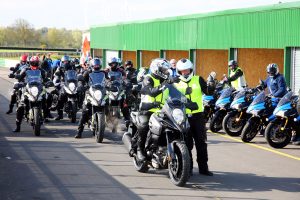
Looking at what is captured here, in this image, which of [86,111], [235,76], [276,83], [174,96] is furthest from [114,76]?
[174,96]

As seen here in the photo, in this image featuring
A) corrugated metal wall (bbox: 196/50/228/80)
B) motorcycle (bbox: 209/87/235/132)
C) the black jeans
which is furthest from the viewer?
corrugated metal wall (bbox: 196/50/228/80)

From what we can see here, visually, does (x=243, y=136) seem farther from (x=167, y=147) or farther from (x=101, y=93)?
(x=167, y=147)

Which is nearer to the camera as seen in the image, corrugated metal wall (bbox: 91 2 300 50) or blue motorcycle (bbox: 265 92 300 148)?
blue motorcycle (bbox: 265 92 300 148)

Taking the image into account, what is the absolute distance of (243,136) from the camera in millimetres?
13578

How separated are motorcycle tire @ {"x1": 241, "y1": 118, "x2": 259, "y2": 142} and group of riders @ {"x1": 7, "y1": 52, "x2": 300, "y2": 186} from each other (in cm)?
93

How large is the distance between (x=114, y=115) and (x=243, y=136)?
321cm

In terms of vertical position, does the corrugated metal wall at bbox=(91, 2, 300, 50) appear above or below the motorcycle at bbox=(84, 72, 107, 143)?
above

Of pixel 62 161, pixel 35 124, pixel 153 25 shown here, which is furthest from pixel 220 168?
pixel 153 25

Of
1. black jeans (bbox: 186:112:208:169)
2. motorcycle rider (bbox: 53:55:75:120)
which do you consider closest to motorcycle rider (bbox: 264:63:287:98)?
black jeans (bbox: 186:112:208:169)

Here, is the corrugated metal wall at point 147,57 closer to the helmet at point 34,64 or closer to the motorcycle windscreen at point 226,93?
the motorcycle windscreen at point 226,93

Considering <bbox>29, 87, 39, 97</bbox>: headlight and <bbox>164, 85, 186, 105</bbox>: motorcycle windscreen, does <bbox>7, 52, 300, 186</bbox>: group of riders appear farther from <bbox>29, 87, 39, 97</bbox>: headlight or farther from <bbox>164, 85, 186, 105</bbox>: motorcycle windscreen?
<bbox>29, 87, 39, 97</bbox>: headlight

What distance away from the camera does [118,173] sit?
9.77m

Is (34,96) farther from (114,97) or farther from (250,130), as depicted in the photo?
(250,130)

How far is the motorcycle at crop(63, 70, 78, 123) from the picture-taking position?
56.2 ft
